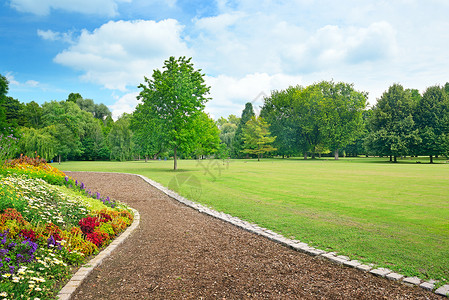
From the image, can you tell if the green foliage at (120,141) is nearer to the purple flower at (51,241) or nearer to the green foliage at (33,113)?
the green foliage at (33,113)

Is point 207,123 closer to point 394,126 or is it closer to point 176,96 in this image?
point 176,96

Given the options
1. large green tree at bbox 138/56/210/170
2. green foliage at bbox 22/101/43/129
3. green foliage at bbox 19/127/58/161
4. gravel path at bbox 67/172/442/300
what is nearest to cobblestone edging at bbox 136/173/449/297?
gravel path at bbox 67/172/442/300

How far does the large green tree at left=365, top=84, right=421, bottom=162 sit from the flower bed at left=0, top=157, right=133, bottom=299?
47.0m

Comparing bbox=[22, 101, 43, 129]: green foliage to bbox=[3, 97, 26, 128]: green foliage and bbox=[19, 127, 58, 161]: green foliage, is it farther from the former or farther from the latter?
bbox=[19, 127, 58, 161]: green foliage

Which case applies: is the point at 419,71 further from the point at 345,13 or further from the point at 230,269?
the point at 230,269

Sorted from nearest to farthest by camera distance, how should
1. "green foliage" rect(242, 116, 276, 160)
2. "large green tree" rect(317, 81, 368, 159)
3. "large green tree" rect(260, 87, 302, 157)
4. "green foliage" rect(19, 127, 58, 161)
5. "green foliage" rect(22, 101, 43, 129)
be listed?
"green foliage" rect(19, 127, 58, 161) < "green foliage" rect(22, 101, 43, 129) < "green foliage" rect(242, 116, 276, 160) < "large green tree" rect(317, 81, 368, 159) < "large green tree" rect(260, 87, 302, 157)

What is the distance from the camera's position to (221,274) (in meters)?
3.57

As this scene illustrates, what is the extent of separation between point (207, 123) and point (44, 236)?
2261 cm

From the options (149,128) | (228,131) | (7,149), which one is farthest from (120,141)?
(7,149)

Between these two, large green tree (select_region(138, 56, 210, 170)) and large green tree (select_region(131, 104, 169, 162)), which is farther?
large green tree (select_region(131, 104, 169, 162))

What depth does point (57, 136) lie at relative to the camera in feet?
134

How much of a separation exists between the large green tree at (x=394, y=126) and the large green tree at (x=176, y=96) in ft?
114

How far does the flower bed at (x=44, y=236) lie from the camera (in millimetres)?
2994

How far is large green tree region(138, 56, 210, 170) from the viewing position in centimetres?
2264
